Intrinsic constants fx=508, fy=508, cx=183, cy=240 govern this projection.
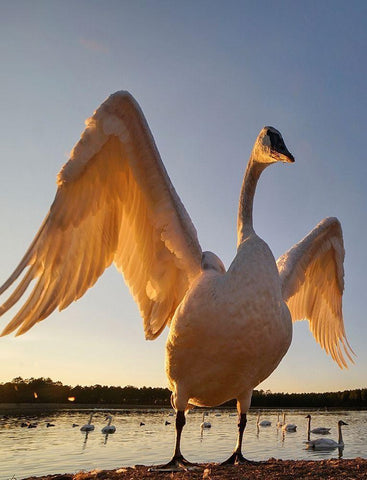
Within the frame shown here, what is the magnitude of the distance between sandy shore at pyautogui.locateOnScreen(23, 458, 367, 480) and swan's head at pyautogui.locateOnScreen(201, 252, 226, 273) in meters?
2.47

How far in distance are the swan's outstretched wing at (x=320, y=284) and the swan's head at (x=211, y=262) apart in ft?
A: 5.70

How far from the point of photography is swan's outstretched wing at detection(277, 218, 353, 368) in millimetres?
8734

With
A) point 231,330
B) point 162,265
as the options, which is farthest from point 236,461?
point 162,265

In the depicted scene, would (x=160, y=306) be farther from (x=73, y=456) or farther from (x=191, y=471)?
(x=73, y=456)

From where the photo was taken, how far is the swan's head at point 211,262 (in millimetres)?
6828

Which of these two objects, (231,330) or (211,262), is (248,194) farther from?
(231,330)

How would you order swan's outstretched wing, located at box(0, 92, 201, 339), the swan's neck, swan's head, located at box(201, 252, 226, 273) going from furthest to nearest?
1. the swan's neck
2. swan's head, located at box(201, 252, 226, 273)
3. swan's outstretched wing, located at box(0, 92, 201, 339)

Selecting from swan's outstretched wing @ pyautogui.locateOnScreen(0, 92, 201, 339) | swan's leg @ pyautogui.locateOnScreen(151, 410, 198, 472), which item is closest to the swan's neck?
swan's outstretched wing @ pyautogui.locateOnScreen(0, 92, 201, 339)

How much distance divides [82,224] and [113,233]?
56cm

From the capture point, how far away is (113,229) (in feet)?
24.2

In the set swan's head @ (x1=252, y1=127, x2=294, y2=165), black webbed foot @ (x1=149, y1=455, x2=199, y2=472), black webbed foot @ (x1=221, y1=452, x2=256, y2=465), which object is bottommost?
black webbed foot @ (x1=149, y1=455, x2=199, y2=472)

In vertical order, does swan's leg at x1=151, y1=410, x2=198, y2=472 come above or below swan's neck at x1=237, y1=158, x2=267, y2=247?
below

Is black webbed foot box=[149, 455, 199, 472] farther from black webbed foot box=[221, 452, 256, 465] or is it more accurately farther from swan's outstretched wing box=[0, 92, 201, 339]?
swan's outstretched wing box=[0, 92, 201, 339]

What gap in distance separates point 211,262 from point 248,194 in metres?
1.22
